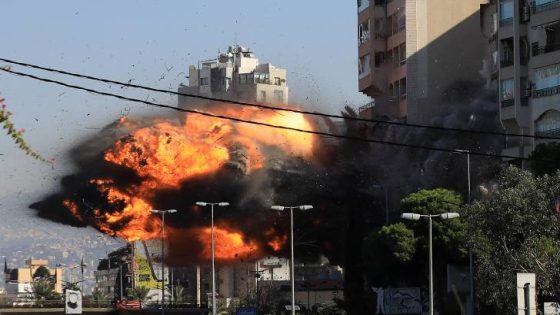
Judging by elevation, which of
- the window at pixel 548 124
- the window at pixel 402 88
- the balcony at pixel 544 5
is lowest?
the window at pixel 548 124

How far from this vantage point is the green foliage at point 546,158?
291 feet

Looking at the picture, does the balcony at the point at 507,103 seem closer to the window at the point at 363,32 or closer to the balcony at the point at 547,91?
the balcony at the point at 547,91

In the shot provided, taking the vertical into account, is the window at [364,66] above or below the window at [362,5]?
below

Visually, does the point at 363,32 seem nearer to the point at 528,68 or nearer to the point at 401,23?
the point at 401,23

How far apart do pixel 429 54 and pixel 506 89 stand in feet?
70.2

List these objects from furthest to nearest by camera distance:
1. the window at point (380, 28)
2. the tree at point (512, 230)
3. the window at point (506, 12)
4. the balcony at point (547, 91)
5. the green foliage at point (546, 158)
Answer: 1. the window at point (380, 28)
2. the window at point (506, 12)
3. the balcony at point (547, 91)
4. the green foliage at point (546, 158)
5. the tree at point (512, 230)

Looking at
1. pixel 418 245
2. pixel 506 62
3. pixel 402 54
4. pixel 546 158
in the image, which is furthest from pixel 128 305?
pixel 546 158

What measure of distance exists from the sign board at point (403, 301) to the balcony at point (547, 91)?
18.2 m

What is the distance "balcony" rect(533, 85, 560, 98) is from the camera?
99.7m

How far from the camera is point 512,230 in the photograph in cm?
7162

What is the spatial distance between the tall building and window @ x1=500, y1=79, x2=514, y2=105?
1795cm

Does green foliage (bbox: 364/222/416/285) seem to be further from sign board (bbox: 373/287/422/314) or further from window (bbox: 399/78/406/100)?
window (bbox: 399/78/406/100)

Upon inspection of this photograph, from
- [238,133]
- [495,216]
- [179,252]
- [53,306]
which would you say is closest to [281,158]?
[238,133]

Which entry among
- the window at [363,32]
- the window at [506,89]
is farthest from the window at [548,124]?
the window at [363,32]
